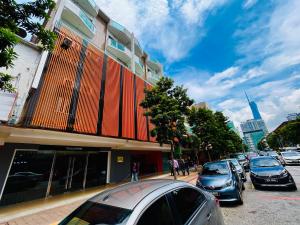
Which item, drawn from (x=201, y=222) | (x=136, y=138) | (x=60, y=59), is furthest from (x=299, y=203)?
(x=60, y=59)

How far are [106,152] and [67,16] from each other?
12.6 metres

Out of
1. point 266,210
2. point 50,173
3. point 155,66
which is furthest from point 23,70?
point 155,66

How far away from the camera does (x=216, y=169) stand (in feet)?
23.0

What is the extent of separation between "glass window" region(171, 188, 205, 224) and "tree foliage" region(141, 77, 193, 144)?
9.02 metres

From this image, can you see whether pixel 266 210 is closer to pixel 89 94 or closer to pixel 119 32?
pixel 89 94

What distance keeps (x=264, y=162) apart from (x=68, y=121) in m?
10.9

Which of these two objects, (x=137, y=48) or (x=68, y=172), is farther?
(x=137, y=48)

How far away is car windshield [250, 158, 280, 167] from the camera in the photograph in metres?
8.32

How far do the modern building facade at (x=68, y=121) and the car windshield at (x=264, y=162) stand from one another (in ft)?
27.4

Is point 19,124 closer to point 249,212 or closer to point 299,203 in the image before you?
point 249,212

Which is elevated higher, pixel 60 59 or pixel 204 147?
pixel 60 59

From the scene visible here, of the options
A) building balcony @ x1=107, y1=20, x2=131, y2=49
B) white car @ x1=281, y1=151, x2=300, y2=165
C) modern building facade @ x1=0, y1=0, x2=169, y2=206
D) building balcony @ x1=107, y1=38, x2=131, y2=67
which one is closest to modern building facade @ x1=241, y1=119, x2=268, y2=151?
white car @ x1=281, y1=151, x2=300, y2=165

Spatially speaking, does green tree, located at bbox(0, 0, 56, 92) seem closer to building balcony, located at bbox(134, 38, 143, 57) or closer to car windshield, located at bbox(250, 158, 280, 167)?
car windshield, located at bbox(250, 158, 280, 167)

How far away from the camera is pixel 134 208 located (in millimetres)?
1652
